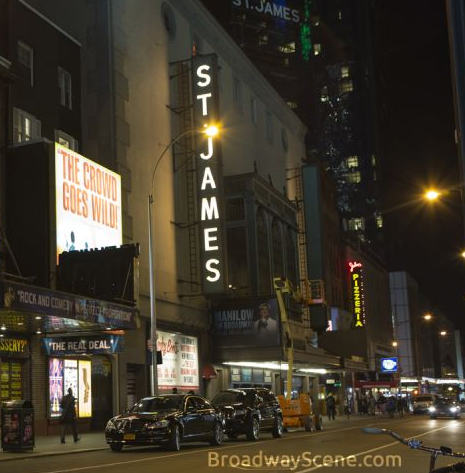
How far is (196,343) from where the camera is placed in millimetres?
40531

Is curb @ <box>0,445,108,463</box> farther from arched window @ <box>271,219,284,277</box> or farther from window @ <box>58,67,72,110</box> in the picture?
arched window @ <box>271,219,284,277</box>

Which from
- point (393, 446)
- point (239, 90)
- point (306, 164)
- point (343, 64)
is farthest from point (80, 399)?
point (343, 64)

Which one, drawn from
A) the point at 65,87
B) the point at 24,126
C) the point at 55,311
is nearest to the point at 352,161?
the point at 65,87

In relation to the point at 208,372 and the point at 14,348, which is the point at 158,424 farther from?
the point at 208,372

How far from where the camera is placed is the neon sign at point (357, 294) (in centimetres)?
7231

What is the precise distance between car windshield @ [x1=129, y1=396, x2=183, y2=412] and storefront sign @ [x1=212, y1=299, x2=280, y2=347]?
1833 cm

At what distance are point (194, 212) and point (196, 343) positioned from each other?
6742mm

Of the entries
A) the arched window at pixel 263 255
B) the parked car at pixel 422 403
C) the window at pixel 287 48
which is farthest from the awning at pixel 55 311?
the window at pixel 287 48

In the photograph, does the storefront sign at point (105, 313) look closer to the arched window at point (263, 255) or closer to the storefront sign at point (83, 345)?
the storefront sign at point (83, 345)

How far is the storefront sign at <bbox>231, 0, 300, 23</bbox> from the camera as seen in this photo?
112m

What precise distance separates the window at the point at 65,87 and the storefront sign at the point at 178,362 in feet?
36.1

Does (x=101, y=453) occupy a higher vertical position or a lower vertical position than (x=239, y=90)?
lower

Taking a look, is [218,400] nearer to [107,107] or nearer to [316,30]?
[107,107]

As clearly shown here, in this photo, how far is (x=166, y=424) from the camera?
21109 mm
